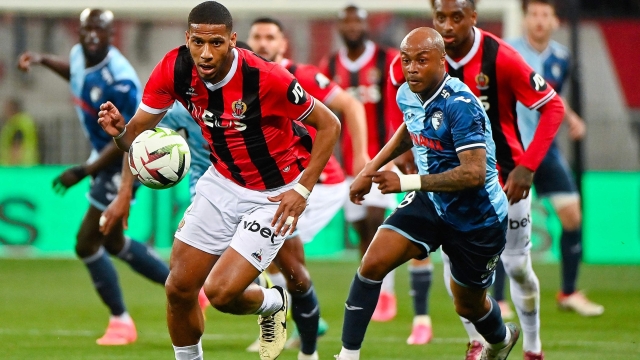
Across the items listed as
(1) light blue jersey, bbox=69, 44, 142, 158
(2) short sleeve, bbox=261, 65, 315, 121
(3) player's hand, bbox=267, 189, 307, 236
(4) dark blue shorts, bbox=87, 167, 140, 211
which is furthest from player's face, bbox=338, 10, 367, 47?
(3) player's hand, bbox=267, 189, 307, 236

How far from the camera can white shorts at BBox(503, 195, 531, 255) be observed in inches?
246

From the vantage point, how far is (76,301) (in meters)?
9.66

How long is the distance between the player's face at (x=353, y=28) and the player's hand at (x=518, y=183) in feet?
11.5

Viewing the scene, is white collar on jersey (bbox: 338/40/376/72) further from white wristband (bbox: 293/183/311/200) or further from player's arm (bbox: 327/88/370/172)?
white wristband (bbox: 293/183/311/200)

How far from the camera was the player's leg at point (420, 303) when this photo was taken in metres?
7.43

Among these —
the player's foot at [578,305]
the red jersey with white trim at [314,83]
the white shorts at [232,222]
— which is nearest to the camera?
the white shorts at [232,222]

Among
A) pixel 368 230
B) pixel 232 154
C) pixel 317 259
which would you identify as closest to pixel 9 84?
pixel 317 259

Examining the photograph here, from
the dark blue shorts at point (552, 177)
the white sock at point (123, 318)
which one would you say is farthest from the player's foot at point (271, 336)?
the dark blue shorts at point (552, 177)

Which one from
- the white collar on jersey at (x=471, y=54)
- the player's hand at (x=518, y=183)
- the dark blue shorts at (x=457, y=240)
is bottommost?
the dark blue shorts at (x=457, y=240)

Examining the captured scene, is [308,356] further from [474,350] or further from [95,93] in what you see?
[95,93]

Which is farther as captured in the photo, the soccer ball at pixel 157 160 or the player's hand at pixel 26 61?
the player's hand at pixel 26 61

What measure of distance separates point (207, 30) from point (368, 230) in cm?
382

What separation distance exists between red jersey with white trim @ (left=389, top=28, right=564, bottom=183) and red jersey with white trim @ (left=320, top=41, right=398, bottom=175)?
282 cm

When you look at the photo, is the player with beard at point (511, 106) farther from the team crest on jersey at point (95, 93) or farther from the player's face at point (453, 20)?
the team crest on jersey at point (95, 93)
